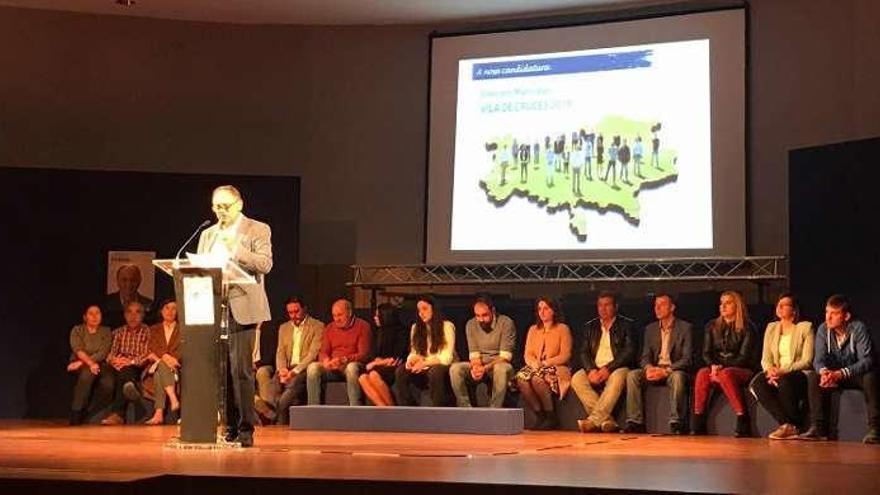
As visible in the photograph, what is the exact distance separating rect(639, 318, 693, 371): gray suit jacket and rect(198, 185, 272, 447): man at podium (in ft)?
12.2

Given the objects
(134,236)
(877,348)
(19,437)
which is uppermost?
(134,236)

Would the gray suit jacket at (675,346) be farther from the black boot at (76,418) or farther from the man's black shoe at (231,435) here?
the black boot at (76,418)

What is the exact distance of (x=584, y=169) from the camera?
9.12 m

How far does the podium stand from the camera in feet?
16.9

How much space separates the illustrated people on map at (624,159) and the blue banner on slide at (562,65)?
664mm

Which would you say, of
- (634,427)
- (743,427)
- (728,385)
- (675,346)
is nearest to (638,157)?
(675,346)

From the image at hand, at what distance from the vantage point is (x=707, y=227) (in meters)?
8.70

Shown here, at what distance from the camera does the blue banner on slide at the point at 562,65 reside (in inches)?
359

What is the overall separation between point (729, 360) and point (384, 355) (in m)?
2.69

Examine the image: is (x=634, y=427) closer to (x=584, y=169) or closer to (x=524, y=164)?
(x=584, y=169)

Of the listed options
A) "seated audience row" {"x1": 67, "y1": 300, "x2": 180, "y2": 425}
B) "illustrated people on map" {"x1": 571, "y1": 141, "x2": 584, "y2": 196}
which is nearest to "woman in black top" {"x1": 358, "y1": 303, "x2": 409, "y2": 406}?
"seated audience row" {"x1": 67, "y1": 300, "x2": 180, "y2": 425}

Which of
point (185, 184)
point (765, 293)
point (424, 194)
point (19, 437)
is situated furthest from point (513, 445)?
point (185, 184)

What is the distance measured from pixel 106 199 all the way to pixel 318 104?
2.07 meters

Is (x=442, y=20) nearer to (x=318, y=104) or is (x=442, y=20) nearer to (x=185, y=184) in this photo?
(x=318, y=104)
